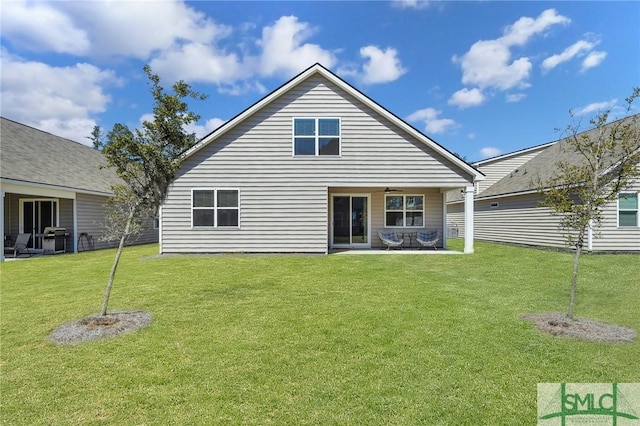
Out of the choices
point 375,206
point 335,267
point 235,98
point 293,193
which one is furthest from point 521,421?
point 235,98

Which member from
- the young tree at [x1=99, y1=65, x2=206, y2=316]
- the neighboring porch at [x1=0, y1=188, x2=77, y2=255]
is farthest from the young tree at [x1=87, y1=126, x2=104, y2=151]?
the young tree at [x1=99, y1=65, x2=206, y2=316]

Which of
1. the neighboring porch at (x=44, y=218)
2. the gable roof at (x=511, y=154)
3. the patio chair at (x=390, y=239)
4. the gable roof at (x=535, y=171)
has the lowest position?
the patio chair at (x=390, y=239)

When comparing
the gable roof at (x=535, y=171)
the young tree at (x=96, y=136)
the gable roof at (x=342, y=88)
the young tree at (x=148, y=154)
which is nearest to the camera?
the young tree at (x=148, y=154)

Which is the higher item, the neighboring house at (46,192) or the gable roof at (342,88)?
the gable roof at (342,88)

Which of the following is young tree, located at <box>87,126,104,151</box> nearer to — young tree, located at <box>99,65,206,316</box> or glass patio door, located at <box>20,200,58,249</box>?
glass patio door, located at <box>20,200,58,249</box>

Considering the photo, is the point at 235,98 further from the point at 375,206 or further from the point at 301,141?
the point at 375,206

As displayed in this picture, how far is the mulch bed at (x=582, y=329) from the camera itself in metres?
4.43

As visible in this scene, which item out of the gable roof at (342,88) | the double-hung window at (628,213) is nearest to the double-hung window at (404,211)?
the gable roof at (342,88)

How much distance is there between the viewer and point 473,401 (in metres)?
2.97

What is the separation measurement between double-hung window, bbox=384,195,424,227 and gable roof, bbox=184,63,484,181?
2788mm

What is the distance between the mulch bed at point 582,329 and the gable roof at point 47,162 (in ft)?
52.5

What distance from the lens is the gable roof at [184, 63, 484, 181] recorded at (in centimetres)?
1288

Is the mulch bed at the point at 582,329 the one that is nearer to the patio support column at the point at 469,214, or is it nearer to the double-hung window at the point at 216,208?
the patio support column at the point at 469,214

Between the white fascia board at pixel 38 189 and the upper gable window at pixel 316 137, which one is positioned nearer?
the white fascia board at pixel 38 189
